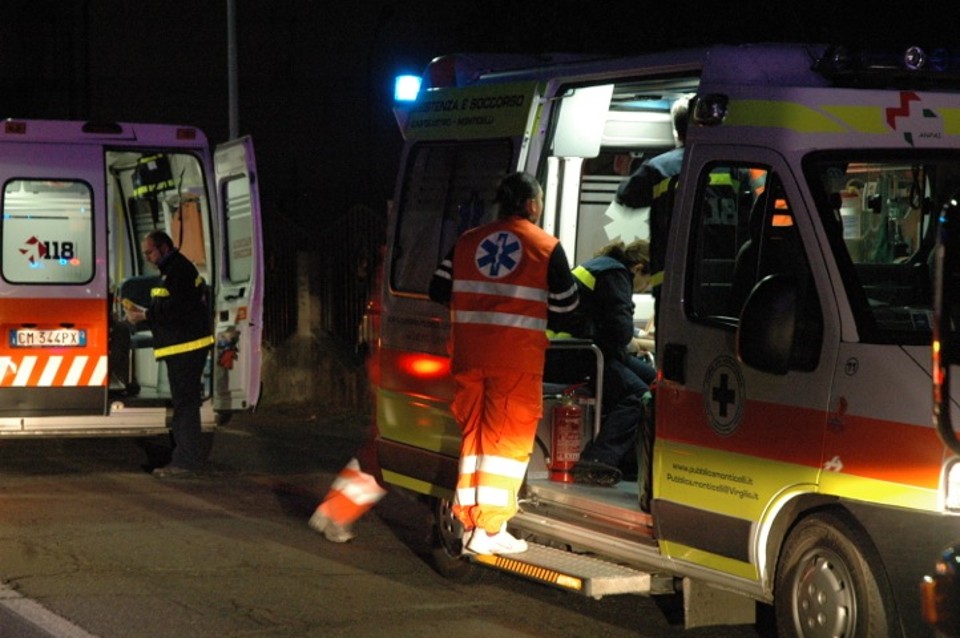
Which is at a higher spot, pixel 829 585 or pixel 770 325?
pixel 770 325

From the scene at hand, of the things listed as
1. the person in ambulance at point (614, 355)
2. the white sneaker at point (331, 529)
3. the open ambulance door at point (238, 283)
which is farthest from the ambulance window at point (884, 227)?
the open ambulance door at point (238, 283)

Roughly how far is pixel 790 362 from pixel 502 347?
5.53ft

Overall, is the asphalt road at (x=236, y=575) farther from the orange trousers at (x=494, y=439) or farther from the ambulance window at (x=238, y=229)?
the ambulance window at (x=238, y=229)

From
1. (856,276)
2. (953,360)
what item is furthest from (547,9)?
(953,360)

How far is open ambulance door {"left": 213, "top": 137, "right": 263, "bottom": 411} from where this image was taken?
11875 mm

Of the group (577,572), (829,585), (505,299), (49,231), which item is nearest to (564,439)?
(505,299)

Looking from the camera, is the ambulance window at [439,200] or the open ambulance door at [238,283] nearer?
the ambulance window at [439,200]

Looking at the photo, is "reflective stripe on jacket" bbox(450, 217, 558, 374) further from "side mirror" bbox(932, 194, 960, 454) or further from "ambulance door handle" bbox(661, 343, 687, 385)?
"side mirror" bbox(932, 194, 960, 454)

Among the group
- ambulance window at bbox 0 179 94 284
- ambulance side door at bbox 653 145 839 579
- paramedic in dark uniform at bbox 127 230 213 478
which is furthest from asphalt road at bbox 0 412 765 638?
ambulance window at bbox 0 179 94 284

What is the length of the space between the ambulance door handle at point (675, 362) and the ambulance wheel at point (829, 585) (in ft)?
2.62

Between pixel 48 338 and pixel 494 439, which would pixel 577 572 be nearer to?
pixel 494 439

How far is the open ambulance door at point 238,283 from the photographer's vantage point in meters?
11.9

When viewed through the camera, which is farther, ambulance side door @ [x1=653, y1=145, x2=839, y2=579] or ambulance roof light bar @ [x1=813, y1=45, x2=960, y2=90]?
ambulance roof light bar @ [x1=813, y1=45, x2=960, y2=90]

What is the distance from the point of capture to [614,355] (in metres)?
8.19
